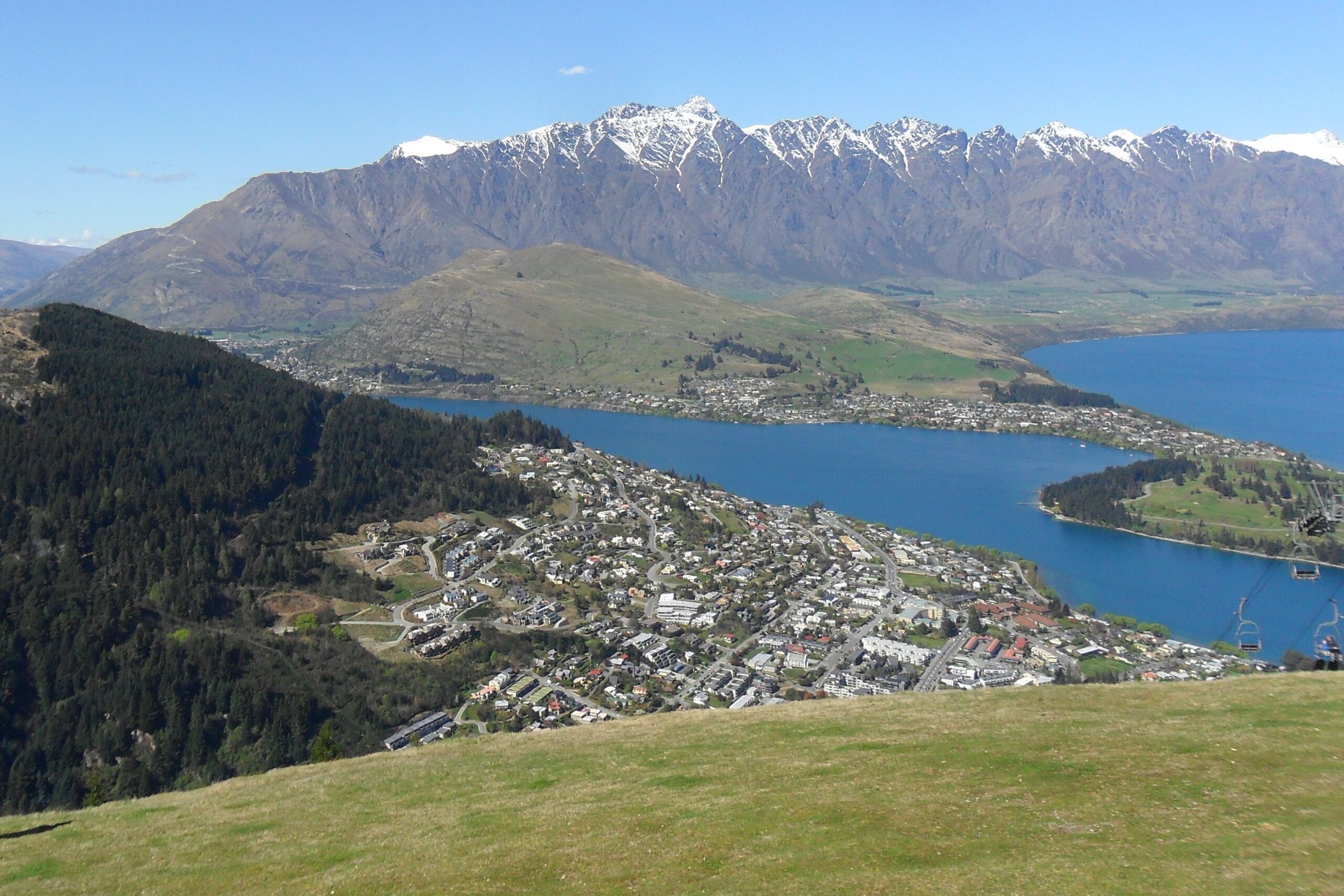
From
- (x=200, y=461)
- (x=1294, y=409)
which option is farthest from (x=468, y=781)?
(x=1294, y=409)

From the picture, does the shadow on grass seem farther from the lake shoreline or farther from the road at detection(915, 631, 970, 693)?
the lake shoreline

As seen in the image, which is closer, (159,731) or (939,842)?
(939,842)

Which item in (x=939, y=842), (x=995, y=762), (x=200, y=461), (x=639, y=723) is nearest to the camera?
(x=939, y=842)

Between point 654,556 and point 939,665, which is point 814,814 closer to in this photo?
point 939,665

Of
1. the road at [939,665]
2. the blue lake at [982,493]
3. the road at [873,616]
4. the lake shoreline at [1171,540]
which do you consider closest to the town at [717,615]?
the road at [939,665]

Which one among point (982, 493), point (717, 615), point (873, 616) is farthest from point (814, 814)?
point (982, 493)

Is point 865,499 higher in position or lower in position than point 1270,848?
lower

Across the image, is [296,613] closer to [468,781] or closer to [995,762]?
[468,781]

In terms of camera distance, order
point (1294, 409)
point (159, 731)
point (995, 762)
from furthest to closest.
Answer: point (1294, 409) → point (159, 731) → point (995, 762)

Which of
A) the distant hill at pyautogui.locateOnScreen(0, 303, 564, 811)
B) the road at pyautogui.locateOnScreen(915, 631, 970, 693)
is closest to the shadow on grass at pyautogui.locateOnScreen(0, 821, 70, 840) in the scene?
the distant hill at pyautogui.locateOnScreen(0, 303, 564, 811)
